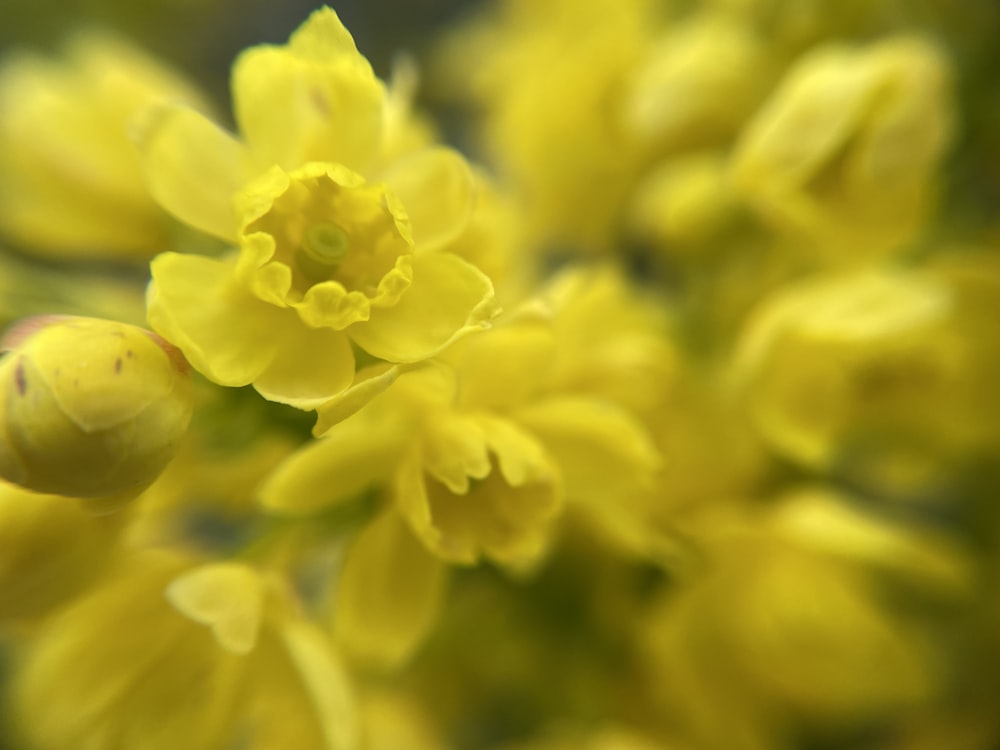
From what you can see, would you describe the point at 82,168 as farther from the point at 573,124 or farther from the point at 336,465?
the point at 573,124

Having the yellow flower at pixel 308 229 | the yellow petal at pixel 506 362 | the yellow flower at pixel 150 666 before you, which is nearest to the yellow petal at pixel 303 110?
the yellow flower at pixel 308 229

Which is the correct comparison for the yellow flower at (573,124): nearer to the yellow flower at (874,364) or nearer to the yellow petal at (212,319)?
the yellow flower at (874,364)

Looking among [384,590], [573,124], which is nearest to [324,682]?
[384,590]

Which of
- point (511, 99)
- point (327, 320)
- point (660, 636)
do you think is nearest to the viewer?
point (327, 320)

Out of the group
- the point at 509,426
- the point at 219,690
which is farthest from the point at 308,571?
the point at 509,426

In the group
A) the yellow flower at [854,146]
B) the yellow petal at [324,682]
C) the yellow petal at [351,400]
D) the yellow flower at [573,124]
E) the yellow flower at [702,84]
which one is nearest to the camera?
the yellow petal at [351,400]

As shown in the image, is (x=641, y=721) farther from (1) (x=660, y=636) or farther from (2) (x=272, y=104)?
(2) (x=272, y=104)
